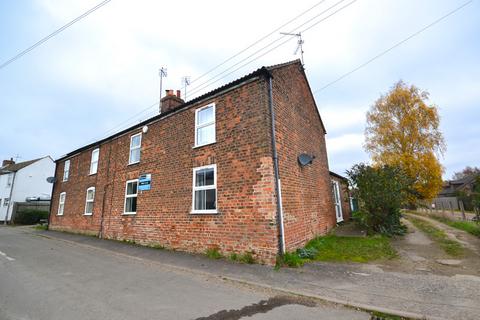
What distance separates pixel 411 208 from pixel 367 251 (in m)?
25.7

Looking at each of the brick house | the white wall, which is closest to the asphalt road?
the brick house

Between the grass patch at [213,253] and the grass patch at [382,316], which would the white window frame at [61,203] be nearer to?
the grass patch at [213,253]

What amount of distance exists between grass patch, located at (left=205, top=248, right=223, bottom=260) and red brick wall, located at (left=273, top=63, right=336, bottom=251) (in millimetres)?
2201

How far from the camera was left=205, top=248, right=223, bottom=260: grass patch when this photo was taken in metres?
7.39

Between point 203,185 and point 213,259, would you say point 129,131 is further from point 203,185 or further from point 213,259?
point 213,259

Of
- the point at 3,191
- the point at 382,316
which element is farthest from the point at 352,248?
the point at 3,191

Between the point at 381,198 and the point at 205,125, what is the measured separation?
8.23 metres

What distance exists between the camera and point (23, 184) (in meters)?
30.0

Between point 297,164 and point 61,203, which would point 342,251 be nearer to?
point 297,164

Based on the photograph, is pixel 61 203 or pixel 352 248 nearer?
pixel 352 248

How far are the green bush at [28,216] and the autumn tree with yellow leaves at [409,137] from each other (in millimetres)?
37244

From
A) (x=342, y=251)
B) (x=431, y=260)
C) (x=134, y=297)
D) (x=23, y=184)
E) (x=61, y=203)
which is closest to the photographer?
(x=134, y=297)

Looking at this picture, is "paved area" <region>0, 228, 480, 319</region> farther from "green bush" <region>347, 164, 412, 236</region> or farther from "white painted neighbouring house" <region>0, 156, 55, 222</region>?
"white painted neighbouring house" <region>0, 156, 55, 222</region>

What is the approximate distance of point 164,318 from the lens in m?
3.68
